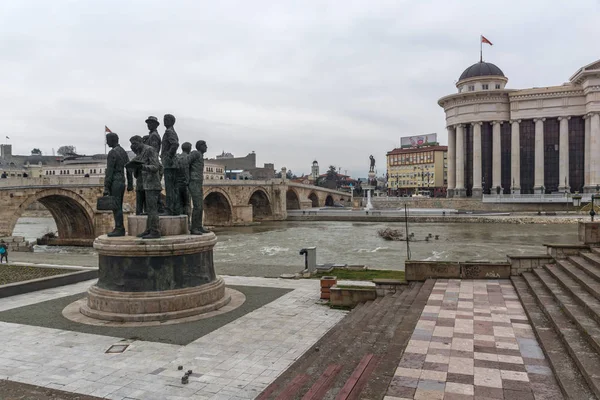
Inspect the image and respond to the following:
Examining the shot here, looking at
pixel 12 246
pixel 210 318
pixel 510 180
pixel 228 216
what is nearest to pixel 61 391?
pixel 210 318

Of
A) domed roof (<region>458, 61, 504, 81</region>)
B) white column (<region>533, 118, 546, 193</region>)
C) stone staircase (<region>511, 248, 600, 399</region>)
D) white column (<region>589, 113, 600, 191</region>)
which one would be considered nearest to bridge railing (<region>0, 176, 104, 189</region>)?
stone staircase (<region>511, 248, 600, 399</region>)

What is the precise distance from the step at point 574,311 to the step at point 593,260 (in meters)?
0.66

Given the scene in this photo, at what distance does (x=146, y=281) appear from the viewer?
31.7 ft

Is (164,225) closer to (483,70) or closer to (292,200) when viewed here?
(292,200)

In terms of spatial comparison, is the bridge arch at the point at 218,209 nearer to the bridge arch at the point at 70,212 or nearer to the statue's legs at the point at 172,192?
the bridge arch at the point at 70,212

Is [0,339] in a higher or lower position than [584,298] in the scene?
lower

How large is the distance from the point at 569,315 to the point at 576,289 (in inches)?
56.2

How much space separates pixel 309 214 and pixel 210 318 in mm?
51686

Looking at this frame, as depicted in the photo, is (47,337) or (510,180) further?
(510,180)

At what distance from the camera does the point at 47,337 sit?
27.8ft

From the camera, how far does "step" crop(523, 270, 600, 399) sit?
502 centimetres

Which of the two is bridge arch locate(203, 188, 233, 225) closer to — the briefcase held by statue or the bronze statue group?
the bronze statue group

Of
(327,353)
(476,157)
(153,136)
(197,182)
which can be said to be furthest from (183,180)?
(476,157)

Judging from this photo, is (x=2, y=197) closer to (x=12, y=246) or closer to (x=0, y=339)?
(x=12, y=246)
